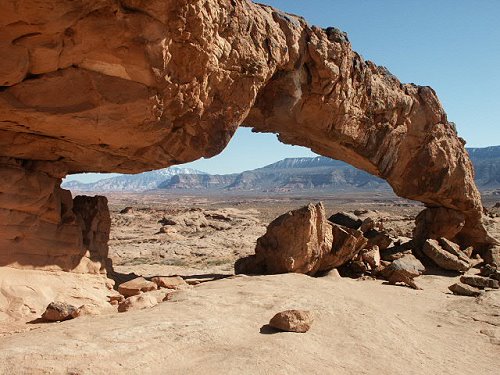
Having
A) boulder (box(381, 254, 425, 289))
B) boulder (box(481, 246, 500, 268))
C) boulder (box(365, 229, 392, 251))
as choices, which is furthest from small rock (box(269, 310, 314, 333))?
boulder (box(481, 246, 500, 268))

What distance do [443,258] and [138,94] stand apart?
493 inches

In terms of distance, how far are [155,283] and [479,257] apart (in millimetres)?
14248

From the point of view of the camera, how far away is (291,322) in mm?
6809

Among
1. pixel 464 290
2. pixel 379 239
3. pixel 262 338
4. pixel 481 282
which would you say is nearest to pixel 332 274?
pixel 464 290

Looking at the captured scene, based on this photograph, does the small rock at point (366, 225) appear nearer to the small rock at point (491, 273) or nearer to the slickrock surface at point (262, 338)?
the small rock at point (491, 273)

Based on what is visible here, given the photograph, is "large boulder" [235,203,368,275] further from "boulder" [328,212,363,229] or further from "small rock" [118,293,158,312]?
"small rock" [118,293,158,312]

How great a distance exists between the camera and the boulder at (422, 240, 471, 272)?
1507 cm

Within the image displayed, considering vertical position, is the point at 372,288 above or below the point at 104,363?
below

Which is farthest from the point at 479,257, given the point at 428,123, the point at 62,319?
the point at 62,319

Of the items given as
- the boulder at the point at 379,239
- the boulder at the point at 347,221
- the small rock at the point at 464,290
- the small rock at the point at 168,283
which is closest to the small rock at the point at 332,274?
the small rock at the point at 464,290

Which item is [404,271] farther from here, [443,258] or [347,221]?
[347,221]

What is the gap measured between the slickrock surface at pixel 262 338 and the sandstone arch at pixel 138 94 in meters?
3.40

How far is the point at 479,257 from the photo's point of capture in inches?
685

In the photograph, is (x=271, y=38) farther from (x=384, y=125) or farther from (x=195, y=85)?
(x=384, y=125)
